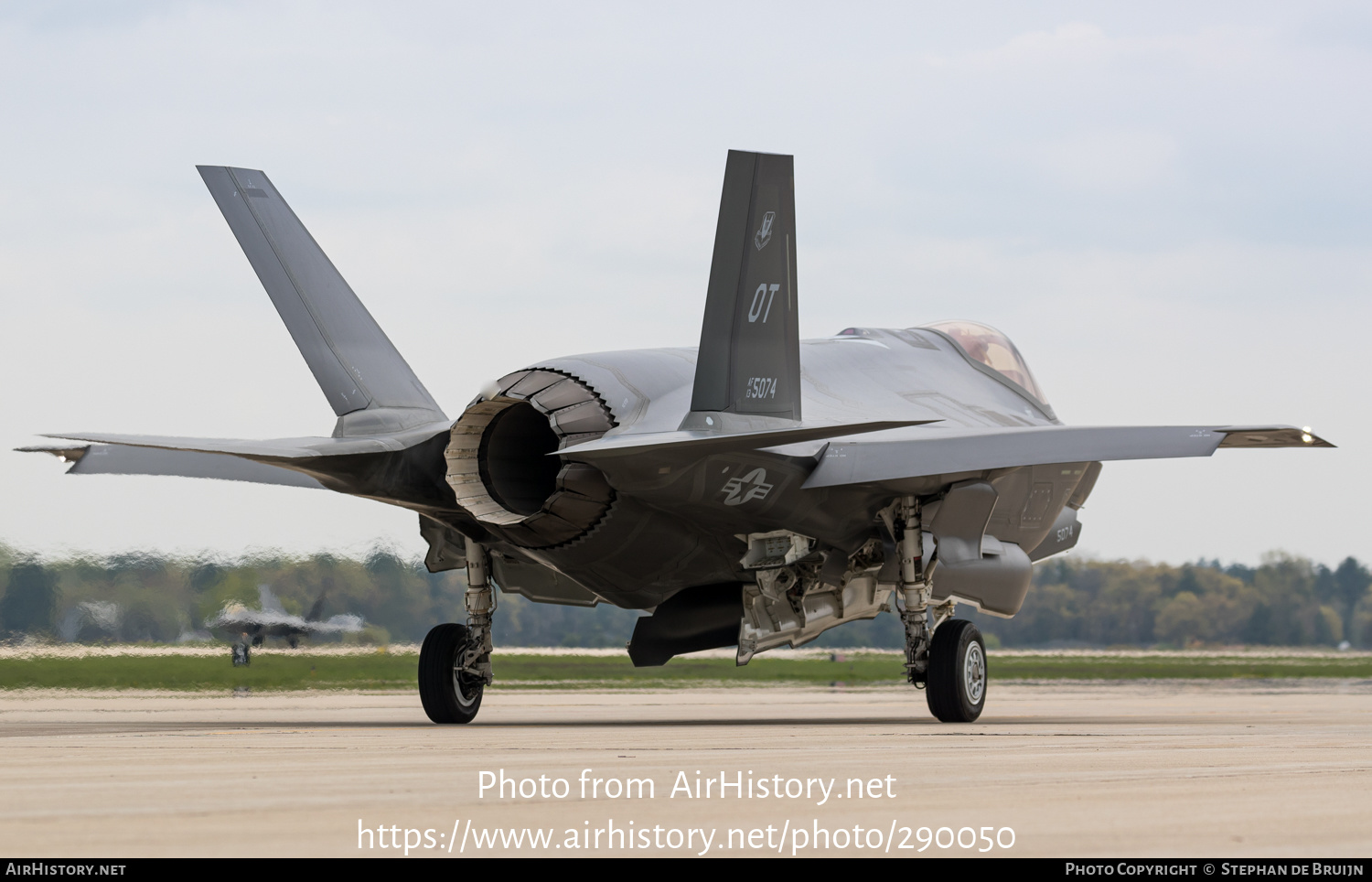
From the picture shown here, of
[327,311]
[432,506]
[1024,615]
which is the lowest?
[1024,615]

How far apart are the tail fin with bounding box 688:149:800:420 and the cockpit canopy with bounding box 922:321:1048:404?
5.18 meters

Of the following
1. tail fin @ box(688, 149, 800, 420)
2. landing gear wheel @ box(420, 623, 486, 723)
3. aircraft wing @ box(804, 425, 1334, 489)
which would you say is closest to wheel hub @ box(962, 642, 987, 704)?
aircraft wing @ box(804, 425, 1334, 489)

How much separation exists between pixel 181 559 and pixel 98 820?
15.8 metres

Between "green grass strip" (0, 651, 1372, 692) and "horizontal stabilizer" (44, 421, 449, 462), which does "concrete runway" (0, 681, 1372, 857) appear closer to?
"horizontal stabilizer" (44, 421, 449, 462)

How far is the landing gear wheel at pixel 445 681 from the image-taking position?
14.4m

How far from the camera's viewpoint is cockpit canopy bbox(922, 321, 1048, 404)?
17109 millimetres

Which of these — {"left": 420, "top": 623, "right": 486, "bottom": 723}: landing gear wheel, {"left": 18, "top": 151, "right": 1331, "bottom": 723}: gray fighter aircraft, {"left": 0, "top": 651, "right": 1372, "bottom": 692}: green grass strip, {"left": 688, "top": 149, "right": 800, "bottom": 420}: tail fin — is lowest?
{"left": 0, "top": 651, "right": 1372, "bottom": 692}: green grass strip

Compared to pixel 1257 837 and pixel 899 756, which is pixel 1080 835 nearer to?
pixel 1257 837

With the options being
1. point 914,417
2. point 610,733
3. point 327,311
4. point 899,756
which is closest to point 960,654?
point 914,417

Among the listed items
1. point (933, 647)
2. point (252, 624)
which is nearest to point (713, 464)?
point (933, 647)

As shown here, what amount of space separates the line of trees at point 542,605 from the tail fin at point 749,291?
16.2ft

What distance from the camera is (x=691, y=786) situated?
697cm

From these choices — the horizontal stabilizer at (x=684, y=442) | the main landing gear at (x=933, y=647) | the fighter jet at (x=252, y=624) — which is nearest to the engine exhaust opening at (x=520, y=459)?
the horizontal stabilizer at (x=684, y=442)

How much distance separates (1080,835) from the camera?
205 inches
